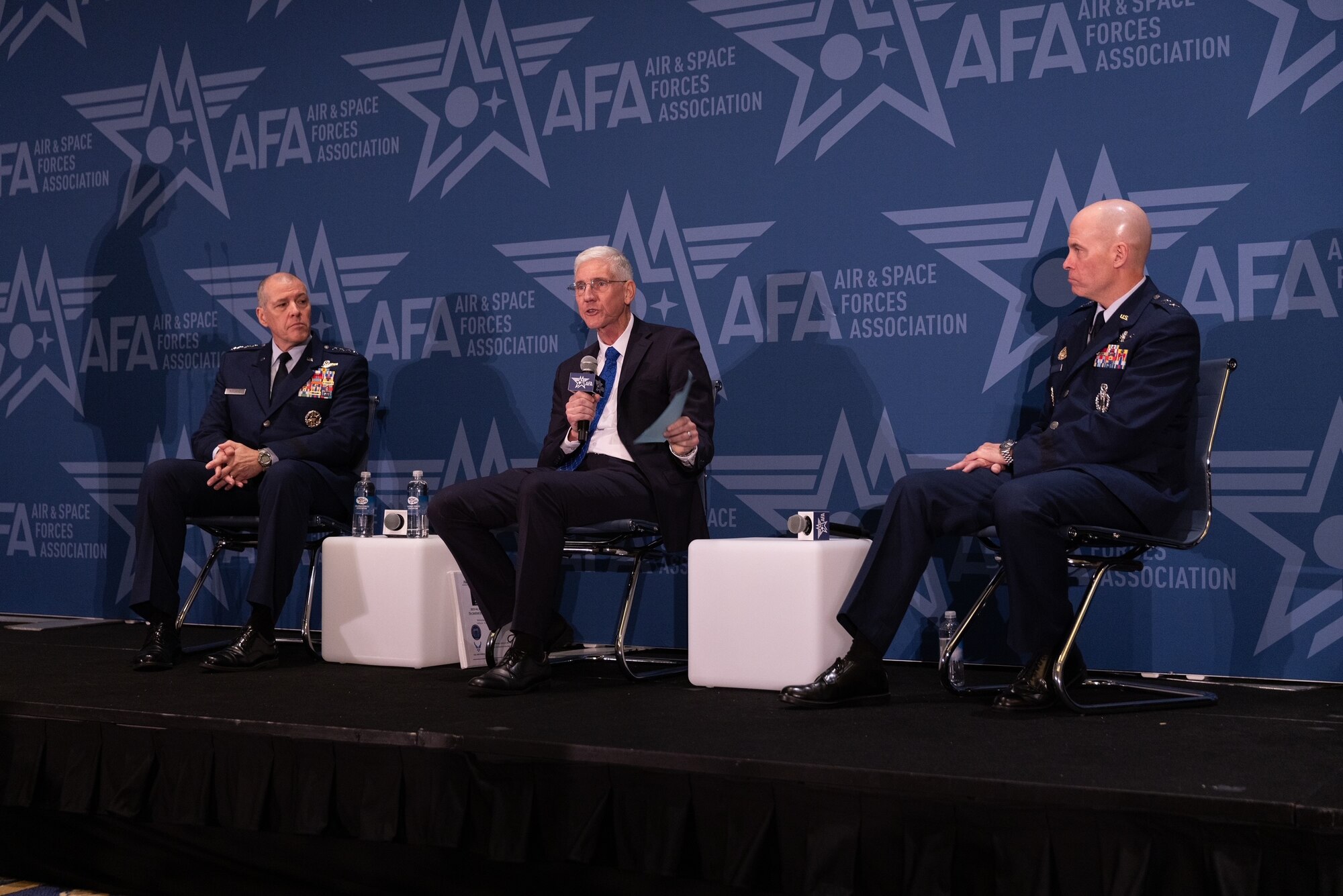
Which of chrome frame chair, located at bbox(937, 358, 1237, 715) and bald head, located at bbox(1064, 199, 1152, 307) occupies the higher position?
bald head, located at bbox(1064, 199, 1152, 307)

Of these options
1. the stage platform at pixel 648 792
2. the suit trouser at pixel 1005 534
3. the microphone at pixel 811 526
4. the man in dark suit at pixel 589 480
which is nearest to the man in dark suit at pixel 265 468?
the stage platform at pixel 648 792

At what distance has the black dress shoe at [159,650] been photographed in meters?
3.97

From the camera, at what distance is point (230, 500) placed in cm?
436

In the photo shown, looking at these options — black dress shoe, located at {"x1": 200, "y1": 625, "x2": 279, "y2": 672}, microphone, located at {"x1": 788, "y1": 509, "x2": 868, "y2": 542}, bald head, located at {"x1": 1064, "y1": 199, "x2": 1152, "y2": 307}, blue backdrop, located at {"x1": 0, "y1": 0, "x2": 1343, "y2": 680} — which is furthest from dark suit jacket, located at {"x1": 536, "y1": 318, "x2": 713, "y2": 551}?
bald head, located at {"x1": 1064, "y1": 199, "x2": 1152, "y2": 307}

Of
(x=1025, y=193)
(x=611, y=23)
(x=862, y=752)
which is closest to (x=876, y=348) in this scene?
(x=1025, y=193)

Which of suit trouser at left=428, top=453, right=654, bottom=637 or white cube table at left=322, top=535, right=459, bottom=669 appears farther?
white cube table at left=322, top=535, right=459, bottom=669

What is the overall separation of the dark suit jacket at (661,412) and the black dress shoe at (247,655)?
1052 mm

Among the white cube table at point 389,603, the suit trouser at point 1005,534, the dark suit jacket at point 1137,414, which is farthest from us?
the white cube table at point 389,603

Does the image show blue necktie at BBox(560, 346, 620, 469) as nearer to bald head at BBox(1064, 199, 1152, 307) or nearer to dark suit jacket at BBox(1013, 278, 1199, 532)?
dark suit jacket at BBox(1013, 278, 1199, 532)

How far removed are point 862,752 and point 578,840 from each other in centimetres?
60

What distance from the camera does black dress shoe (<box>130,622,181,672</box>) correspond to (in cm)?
397

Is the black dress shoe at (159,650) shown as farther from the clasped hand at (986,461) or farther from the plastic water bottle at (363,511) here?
the clasped hand at (986,461)

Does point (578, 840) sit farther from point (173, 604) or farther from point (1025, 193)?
point (1025, 193)

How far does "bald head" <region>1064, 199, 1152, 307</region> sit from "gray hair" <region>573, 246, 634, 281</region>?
4.58 ft
